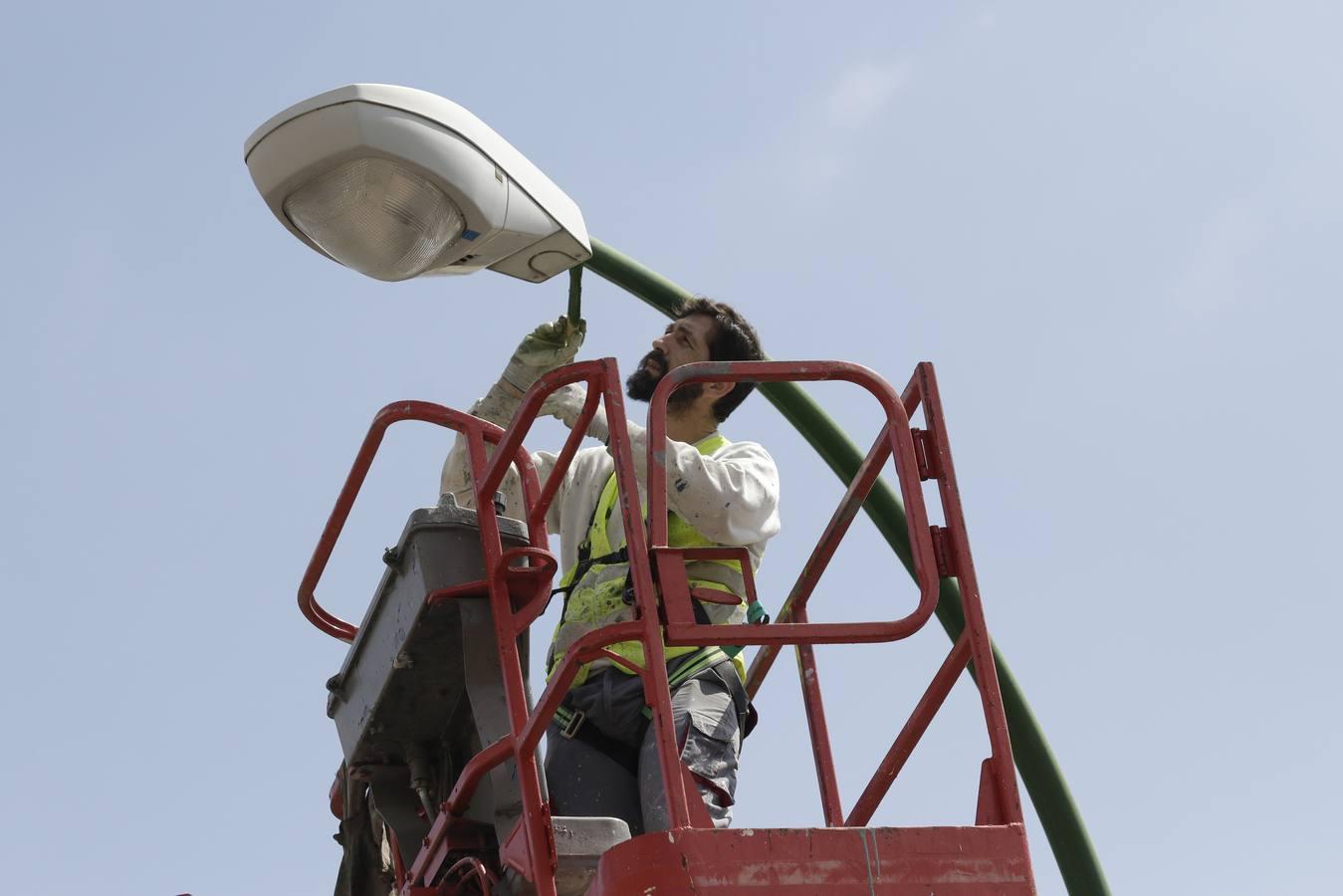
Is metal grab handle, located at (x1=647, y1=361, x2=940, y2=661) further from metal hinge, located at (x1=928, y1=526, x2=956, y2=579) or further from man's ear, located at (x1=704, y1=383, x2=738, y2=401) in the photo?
man's ear, located at (x1=704, y1=383, x2=738, y2=401)

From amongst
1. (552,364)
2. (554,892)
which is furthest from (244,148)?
(554,892)

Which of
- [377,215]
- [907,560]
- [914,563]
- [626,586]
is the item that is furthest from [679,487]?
[907,560]

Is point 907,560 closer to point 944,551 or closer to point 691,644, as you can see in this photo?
point 944,551

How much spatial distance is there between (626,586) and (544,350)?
0.94 metres

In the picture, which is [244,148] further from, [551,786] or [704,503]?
[551,786]

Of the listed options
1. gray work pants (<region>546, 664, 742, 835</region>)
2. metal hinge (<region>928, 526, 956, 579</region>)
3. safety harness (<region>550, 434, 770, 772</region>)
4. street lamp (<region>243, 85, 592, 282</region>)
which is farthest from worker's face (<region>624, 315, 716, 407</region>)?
metal hinge (<region>928, 526, 956, 579</region>)

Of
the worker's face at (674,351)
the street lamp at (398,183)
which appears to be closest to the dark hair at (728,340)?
the worker's face at (674,351)

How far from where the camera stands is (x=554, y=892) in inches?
A: 169

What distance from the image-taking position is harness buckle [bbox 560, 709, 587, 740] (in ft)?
16.9

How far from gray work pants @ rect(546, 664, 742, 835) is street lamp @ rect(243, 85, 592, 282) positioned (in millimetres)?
1225

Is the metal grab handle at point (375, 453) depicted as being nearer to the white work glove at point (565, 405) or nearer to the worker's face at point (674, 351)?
the white work glove at point (565, 405)

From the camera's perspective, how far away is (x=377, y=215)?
5117mm

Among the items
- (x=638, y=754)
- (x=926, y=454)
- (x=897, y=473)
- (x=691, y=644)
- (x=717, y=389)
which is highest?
(x=717, y=389)

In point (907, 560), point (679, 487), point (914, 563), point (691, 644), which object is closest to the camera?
point (691, 644)
